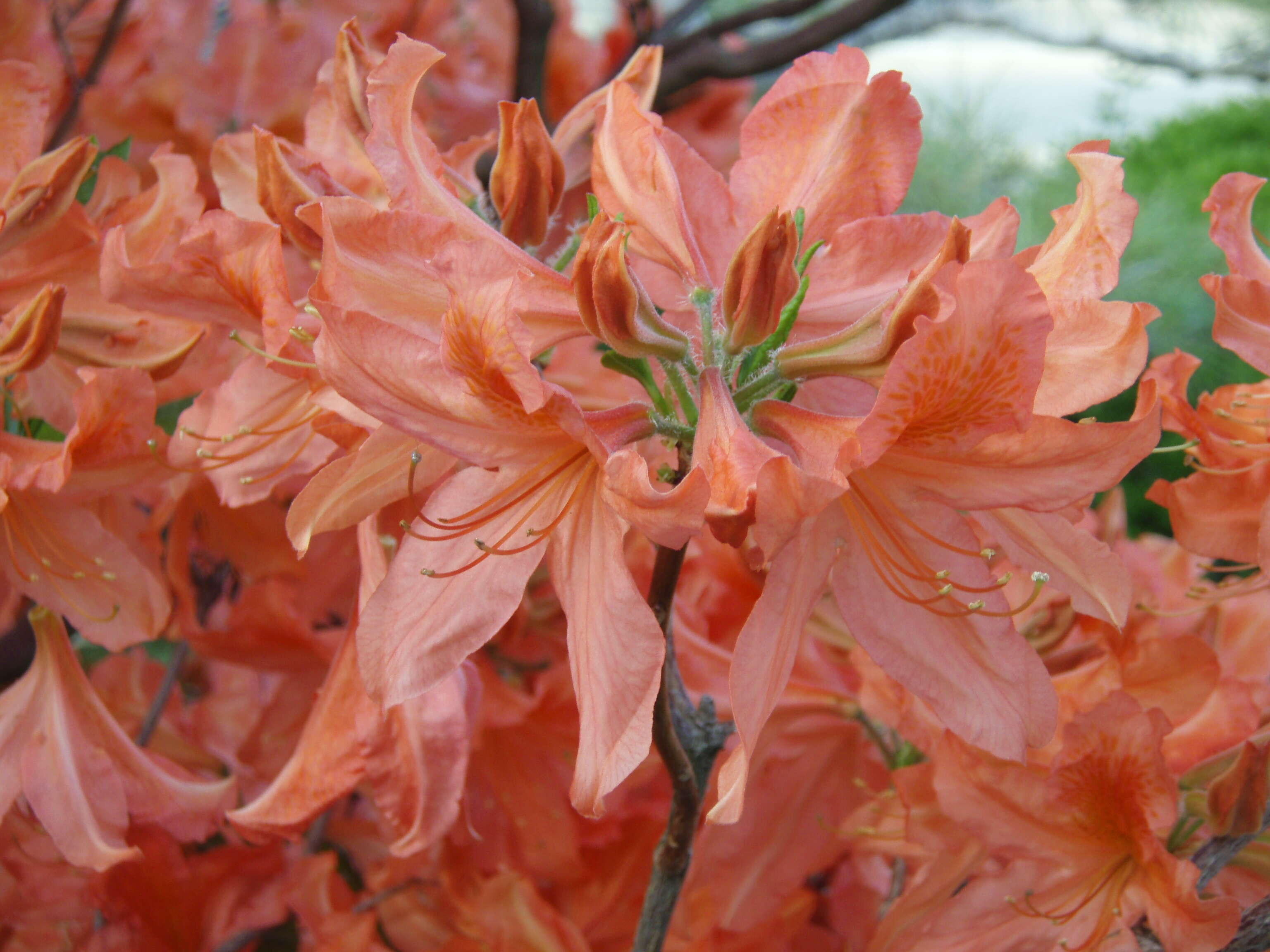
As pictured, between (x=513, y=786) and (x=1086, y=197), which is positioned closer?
(x=1086, y=197)

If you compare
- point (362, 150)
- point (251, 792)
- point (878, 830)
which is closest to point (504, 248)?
point (362, 150)

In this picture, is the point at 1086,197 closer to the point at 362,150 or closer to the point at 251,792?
the point at 362,150

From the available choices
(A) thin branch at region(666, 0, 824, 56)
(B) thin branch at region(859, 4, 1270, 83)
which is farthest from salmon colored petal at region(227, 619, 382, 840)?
(B) thin branch at region(859, 4, 1270, 83)

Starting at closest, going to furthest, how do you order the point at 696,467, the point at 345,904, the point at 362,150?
the point at 696,467
the point at 362,150
the point at 345,904

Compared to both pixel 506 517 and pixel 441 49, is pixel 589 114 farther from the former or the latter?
pixel 441 49

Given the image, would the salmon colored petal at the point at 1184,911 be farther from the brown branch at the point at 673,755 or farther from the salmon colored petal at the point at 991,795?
the brown branch at the point at 673,755

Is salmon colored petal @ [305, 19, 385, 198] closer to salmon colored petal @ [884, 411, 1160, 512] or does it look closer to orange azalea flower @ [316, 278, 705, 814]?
orange azalea flower @ [316, 278, 705, 814]

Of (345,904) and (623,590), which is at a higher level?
(623,590)
